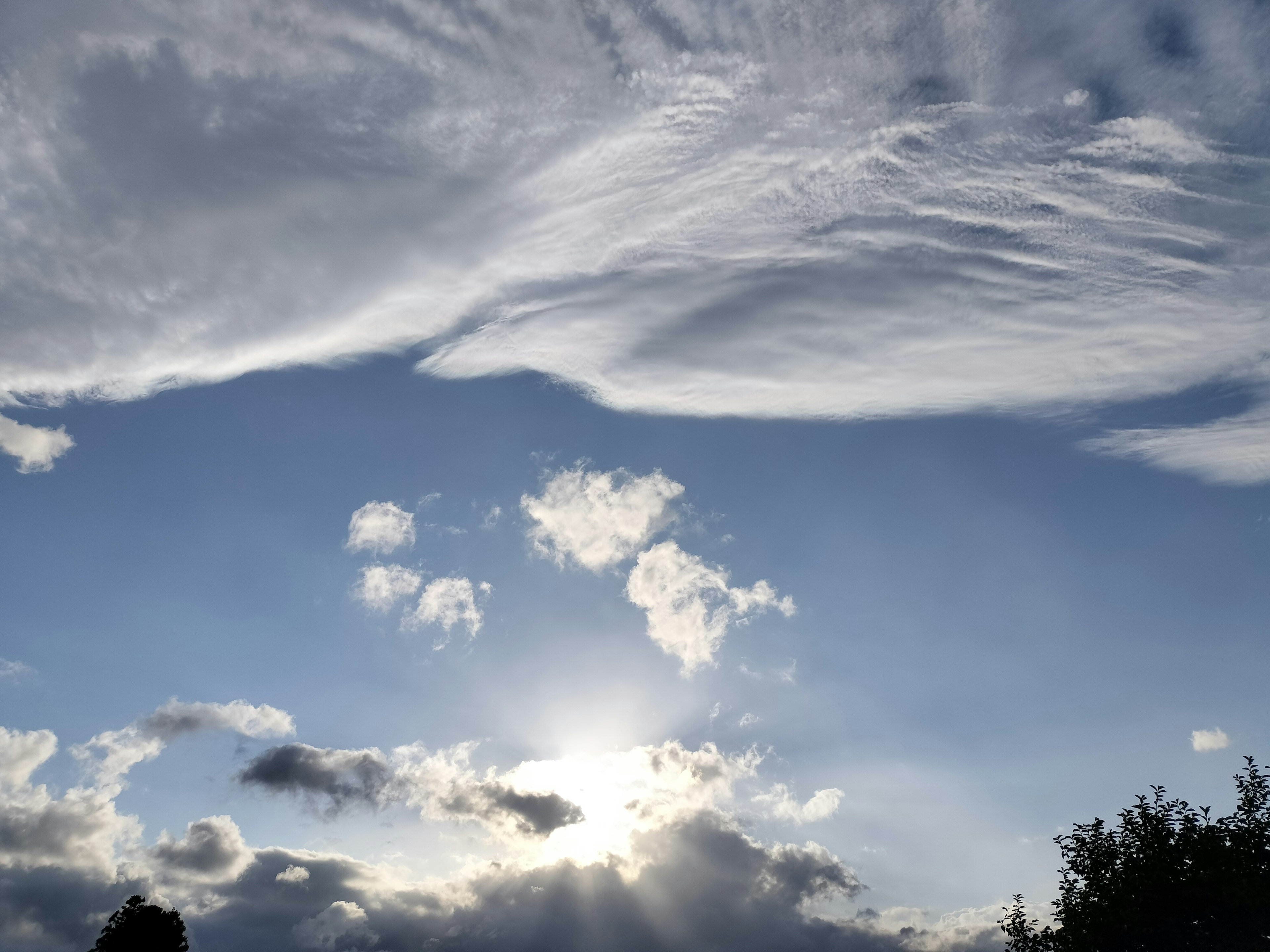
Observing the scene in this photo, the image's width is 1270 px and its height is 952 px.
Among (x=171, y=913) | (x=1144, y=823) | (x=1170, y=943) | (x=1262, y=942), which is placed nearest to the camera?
(x=1262, y=942)

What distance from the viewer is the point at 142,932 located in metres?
67.9

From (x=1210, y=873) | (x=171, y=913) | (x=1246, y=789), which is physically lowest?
(x=171, y=913)

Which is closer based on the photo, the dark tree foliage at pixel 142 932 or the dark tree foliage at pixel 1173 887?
the dark tree foliage at pixel 1173 887

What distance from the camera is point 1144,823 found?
42.8 m

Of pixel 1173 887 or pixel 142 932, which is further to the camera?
pixel 142 932

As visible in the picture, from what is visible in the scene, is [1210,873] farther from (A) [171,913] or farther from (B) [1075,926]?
(A) [171,913]

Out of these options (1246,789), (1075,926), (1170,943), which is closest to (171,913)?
(1075,926)

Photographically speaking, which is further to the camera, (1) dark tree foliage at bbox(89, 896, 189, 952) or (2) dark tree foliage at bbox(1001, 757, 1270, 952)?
(1) dark tree foliage at bbox(89, 896, 189, 952)

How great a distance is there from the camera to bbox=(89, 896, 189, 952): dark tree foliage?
66938 mm

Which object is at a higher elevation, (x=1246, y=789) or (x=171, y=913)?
(x=1246, y=789)

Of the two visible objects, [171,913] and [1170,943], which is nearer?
[1170,943]

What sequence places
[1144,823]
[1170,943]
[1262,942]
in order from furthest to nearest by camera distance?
[1144,823] → [1170,943] → [1262,942]

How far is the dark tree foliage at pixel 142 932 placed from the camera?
66.9m

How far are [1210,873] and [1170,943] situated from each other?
4.93m
